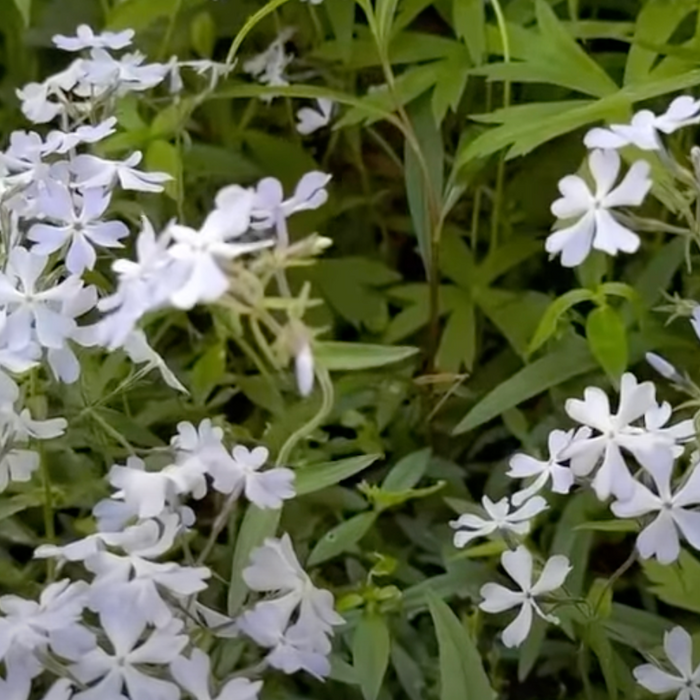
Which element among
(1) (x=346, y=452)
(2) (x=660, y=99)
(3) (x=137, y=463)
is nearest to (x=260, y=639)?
(3) (x=137, y=463)

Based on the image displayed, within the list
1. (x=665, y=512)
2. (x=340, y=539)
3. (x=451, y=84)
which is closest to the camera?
(x=665, y=512)

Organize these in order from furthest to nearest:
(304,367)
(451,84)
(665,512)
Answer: (451,84)
(665,512)
(304,367)

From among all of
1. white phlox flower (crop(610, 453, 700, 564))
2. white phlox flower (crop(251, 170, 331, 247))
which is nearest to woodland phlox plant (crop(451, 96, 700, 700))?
white phlox flower (crop(610, 453, 700, 564))

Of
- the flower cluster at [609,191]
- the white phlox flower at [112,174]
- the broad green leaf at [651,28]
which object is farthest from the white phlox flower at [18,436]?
the broad green leaf at [651,28]

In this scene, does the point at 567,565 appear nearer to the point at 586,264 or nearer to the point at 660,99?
the point at 586,264

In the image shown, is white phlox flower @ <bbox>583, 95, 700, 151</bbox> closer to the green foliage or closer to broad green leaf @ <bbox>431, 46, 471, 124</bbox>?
the green foliage

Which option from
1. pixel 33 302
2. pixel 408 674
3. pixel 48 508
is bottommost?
pixel 408 674

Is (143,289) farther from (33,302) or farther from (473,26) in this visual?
(473,26)

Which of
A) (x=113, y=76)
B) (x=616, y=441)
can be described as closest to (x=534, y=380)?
(x=616, y=441)
